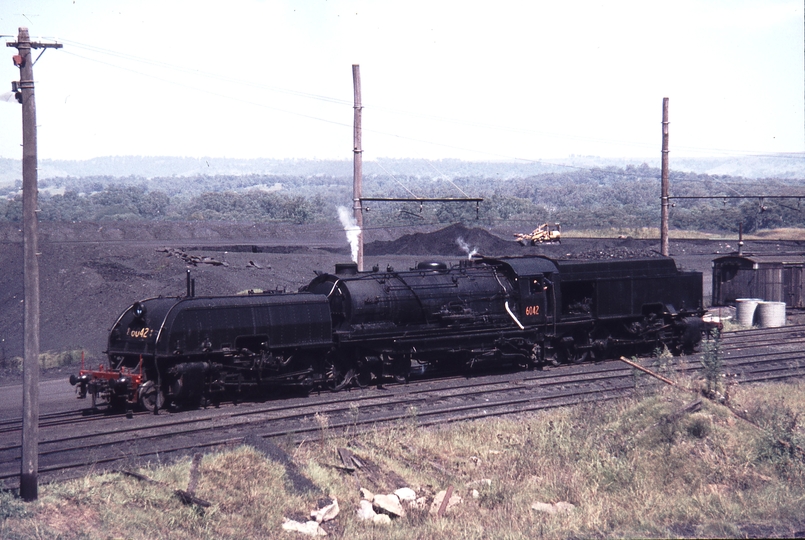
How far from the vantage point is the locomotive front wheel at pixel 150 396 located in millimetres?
15898

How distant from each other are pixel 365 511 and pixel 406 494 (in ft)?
2.50

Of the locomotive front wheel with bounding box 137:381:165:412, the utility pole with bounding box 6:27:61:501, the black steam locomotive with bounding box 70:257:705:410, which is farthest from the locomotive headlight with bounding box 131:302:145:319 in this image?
the utility pole with bounding box 6:27:61:501

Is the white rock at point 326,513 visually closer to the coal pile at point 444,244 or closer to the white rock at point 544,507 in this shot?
the white rock at point 544,507

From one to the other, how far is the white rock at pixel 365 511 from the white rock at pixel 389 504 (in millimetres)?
123

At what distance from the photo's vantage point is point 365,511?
11.3m

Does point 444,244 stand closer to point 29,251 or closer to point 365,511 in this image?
point 365,511

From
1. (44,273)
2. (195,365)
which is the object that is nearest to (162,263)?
(44,273)

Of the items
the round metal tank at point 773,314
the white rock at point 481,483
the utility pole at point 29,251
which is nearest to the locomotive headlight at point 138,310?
the utility pole at point 29,251

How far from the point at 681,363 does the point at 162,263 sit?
84.9ft

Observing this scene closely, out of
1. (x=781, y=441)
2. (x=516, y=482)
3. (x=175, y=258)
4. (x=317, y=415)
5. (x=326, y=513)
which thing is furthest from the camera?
(x=175, y=258)

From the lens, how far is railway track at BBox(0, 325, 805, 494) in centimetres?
1312

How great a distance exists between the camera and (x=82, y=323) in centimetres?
2967

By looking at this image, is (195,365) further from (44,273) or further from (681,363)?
(44,273)

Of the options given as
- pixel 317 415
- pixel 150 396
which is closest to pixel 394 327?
pixel 317 415
